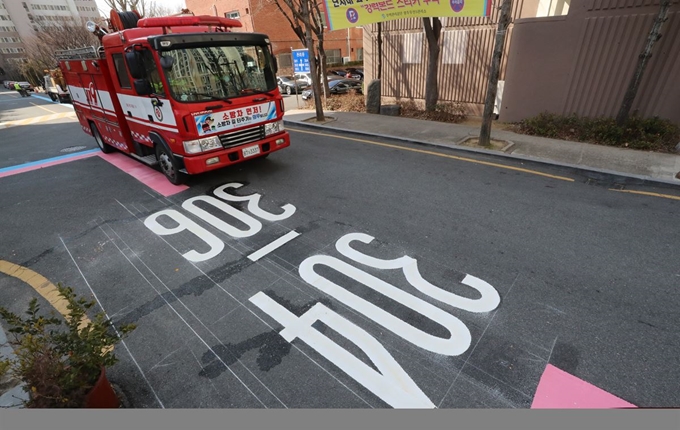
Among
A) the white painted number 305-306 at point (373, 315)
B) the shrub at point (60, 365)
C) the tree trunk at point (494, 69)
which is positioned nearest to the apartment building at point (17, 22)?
the tree trunk at point (494, 69)

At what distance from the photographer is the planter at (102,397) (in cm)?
238

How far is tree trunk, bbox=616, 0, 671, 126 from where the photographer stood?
295 inches

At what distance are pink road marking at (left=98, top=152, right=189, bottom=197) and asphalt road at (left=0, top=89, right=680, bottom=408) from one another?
0.34 meters

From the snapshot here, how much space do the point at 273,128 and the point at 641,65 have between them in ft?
29.3

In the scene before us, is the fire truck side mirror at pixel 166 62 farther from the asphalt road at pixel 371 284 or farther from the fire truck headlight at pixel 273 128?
the asphalt road at pixel 371 284

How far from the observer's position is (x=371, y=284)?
3.96 meters

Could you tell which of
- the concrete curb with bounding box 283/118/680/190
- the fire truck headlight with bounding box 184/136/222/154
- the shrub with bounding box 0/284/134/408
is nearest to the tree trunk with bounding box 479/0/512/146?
the concrete curb with bounding box 283/118/680/190

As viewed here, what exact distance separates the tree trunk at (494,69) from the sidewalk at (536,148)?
2.08 ft

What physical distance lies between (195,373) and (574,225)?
5.41 metres

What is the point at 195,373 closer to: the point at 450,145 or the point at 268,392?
the point at 268,392

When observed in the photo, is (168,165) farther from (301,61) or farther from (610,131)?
(610,131)

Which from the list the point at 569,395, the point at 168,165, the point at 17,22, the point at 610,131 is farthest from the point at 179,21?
the point at 17,22

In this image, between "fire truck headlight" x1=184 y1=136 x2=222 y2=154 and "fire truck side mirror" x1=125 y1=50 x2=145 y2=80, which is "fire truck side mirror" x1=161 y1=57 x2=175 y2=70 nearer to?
"fire truck side mirror" x1=125 y1=50 x2=145 y2=80

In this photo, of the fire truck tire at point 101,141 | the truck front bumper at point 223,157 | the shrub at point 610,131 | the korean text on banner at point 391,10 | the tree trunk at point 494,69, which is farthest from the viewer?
the fire truck tire at point 101,141
